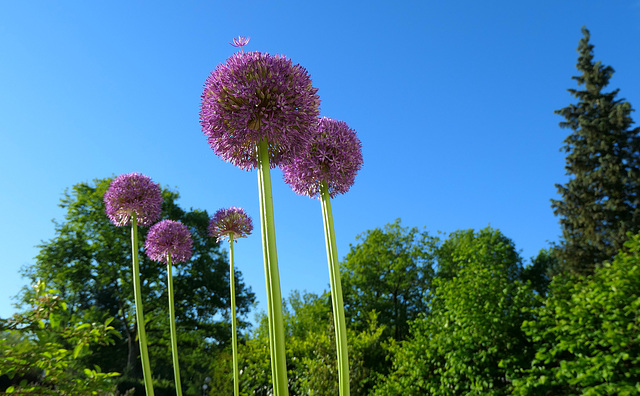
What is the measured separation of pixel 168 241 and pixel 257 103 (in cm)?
409

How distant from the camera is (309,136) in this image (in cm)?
345

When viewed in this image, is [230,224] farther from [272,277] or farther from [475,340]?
[475,340]

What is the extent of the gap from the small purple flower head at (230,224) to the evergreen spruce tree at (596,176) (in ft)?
58.0

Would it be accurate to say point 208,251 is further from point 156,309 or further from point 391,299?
point 391,299

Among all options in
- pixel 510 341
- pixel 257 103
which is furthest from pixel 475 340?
pixel 257 103

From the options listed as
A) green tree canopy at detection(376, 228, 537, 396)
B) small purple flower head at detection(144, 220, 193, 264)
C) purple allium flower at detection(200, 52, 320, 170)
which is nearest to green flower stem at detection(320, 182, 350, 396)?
purple allium flower at detection(200, 52, 320, 170)

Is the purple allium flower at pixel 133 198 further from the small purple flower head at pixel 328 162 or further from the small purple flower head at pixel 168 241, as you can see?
the small purple flower head at pixel 328 162

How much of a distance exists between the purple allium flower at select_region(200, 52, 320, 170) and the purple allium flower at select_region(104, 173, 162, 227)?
3.19 meters

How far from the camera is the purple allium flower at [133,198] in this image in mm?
6051

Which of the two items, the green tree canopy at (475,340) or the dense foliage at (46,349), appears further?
the green tree canopy at (475,340)

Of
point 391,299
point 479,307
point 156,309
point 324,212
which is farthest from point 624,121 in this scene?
point 156,309

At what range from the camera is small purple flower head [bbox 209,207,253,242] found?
6.72 metres

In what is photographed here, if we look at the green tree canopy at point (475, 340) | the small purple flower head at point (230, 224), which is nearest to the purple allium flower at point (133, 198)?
the small purple flower head at point (230, 224)

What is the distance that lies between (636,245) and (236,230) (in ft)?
21.9
